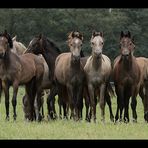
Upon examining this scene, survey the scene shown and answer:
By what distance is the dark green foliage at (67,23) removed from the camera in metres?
45.4

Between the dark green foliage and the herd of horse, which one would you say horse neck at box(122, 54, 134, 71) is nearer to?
the herd of horse

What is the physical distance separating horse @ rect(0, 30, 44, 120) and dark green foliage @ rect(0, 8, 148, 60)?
31926 mm

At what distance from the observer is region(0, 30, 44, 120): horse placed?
36.4 feet

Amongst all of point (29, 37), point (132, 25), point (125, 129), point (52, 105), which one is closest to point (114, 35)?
point (132, 25)

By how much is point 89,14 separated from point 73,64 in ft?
121

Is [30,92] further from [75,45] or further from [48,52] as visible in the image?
[75,45]

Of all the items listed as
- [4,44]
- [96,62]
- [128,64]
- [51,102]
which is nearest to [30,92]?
[51,102]

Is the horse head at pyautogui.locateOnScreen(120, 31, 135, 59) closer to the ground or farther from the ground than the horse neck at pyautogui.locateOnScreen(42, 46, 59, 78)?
farther from the ground

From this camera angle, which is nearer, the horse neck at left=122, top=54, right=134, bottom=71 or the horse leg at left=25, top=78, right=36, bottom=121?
the horse neck at left=122, top=54, right=134, bottom=71

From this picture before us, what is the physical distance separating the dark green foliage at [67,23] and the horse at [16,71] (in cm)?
3193

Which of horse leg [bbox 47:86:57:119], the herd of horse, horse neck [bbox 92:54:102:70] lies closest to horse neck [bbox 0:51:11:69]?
the herd of horse

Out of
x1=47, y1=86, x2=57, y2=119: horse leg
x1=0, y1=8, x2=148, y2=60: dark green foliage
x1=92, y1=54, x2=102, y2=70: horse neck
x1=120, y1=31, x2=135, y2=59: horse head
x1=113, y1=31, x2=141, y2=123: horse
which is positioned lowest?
x1=47, y1=86, x2=57, y2=119: horse leg

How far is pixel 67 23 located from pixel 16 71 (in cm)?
3510

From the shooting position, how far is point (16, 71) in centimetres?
1127
